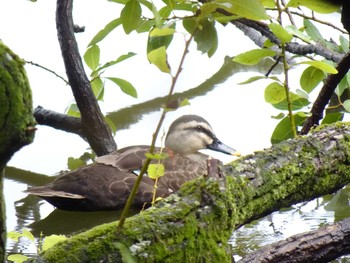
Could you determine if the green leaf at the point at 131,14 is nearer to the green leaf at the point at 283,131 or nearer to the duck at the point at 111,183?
the green leaf at the point at 283,131

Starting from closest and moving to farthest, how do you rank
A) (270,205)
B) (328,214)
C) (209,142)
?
1. (270,205)
2. (328,214)
3. (209,142)

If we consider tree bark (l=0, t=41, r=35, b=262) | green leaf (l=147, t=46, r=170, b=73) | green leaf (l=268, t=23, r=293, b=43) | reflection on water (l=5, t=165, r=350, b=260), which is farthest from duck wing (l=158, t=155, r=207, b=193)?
tree bark (l=0, t=41, r=35, b=262)

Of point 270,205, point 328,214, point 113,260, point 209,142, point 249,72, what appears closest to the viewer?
point 113,260

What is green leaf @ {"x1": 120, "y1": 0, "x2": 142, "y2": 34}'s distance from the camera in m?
3.08

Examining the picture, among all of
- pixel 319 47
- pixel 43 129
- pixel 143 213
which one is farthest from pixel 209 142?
pixel 143 213

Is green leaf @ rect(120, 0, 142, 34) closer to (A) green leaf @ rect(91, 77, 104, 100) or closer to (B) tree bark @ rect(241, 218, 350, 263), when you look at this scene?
(A) green leaf @ rect(91, 77, 104, 100)

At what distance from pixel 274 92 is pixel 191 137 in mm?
1654

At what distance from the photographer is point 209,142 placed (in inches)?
172

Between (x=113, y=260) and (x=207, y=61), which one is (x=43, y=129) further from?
(x=113, y=260)

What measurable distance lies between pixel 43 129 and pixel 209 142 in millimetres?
799

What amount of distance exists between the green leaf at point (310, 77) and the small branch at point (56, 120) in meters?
1.29

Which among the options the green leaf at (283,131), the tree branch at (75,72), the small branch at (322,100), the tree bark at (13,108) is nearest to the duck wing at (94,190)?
the tree branch at (75,72)

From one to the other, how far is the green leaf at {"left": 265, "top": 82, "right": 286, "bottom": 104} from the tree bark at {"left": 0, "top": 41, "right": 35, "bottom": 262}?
1.54 m

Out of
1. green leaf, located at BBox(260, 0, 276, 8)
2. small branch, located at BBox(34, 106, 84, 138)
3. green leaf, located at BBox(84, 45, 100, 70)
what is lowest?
green leaf, located at BBox(260, 0, 276, 8)
